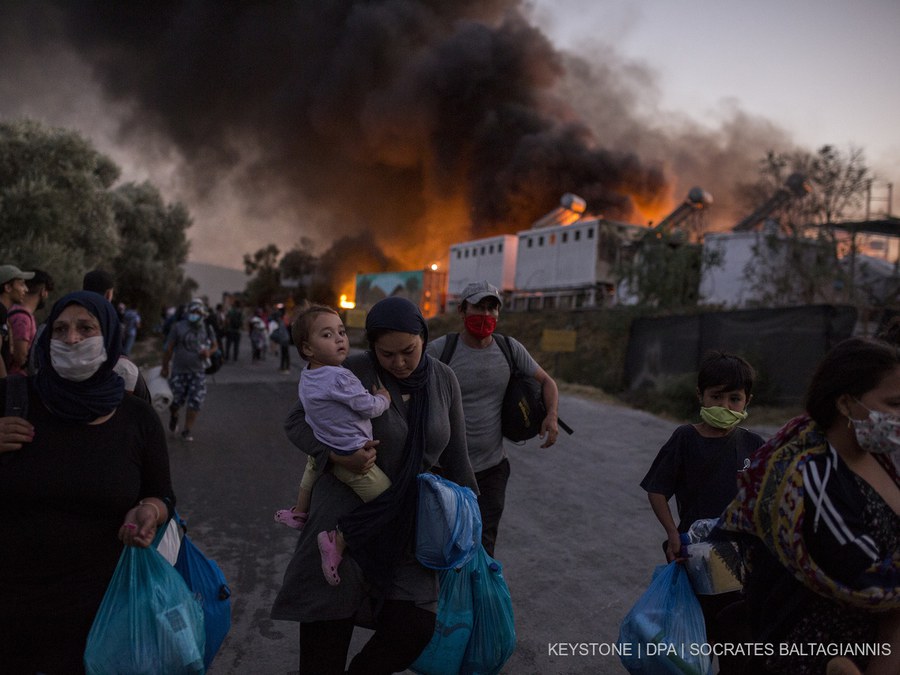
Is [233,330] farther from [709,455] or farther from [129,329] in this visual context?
[709,455]

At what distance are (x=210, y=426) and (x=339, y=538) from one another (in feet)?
28.2

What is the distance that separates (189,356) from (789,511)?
855 centimetres

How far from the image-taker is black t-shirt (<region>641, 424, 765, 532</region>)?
10.0 ft

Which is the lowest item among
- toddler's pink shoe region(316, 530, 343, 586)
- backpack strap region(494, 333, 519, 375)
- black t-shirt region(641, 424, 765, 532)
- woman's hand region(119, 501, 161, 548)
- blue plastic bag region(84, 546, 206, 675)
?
blue plastic bag region(84, 546, 206, 675)

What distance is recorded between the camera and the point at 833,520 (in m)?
1.77

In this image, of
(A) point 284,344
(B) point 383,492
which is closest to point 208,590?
(B) point 383,492

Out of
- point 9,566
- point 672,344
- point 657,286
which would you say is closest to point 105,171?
point 657,286

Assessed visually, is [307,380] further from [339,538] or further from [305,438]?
[339,538]

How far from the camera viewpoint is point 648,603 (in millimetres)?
2600

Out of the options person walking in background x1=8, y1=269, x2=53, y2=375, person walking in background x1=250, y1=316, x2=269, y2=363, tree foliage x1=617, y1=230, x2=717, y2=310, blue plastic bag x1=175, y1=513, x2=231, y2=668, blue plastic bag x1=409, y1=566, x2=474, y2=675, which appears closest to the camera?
blue plastic bag x1=175, y1=513, x2=231, y2=668

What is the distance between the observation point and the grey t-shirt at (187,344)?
9219mm

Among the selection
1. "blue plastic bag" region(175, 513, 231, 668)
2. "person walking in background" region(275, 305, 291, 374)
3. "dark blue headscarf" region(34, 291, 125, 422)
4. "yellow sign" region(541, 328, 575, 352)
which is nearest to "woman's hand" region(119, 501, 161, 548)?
"blue plastic bag" region(175, 513, 231, 668)

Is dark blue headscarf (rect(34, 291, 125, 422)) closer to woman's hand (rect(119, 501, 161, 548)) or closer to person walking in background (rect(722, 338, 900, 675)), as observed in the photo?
woman's hand (rect(119, 501, 161, 548))

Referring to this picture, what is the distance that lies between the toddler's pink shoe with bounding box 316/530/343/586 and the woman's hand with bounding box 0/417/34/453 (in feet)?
3.20
